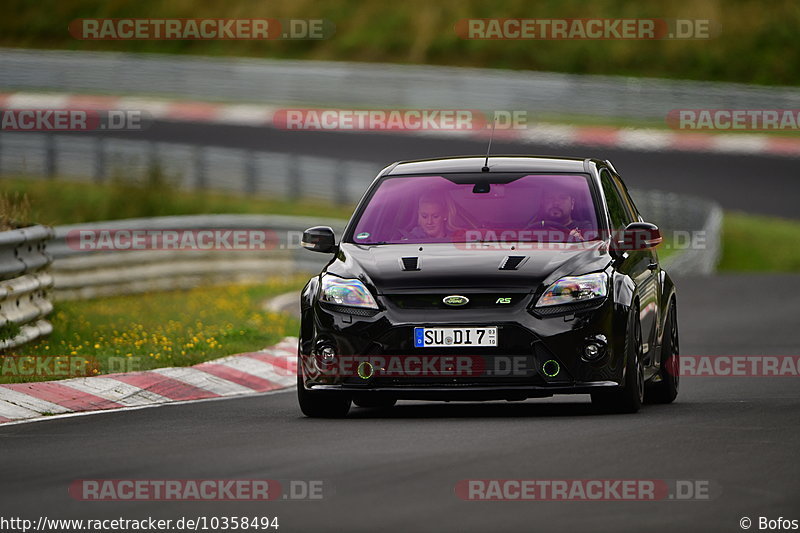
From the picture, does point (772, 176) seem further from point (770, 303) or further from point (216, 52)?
point (216, 52)

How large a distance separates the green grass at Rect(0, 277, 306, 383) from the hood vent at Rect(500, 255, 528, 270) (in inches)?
143

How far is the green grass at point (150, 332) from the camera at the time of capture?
13344 millimetres

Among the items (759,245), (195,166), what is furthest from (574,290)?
(195,166)

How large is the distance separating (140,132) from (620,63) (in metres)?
14.0

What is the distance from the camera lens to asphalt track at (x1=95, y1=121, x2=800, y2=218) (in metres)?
34.8

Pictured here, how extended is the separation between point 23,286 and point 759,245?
59.8ft

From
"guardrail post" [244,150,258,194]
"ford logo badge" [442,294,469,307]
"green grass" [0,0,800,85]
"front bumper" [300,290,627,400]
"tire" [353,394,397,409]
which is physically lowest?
"tire" [353,394,397,409]

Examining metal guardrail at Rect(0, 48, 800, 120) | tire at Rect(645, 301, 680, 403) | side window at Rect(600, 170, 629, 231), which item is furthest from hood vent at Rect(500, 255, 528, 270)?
metal guardrail at Rect(0, 48, 800, 120)

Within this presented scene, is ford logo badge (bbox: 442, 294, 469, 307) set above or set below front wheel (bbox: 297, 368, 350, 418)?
above

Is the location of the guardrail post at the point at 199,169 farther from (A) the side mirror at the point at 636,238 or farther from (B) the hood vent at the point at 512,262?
(B) the hood vent at the point at 512,262

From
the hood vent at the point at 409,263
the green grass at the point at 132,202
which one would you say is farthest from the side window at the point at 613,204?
the green grass at the point at 132,202

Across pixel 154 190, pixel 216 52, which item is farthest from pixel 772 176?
pixel 216 52

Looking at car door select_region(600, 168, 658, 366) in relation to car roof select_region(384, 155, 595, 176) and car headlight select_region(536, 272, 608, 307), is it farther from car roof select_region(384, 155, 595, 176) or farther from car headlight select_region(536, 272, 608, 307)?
car headlight select_region(536, 272, 608, 307)

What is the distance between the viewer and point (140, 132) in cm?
4056
